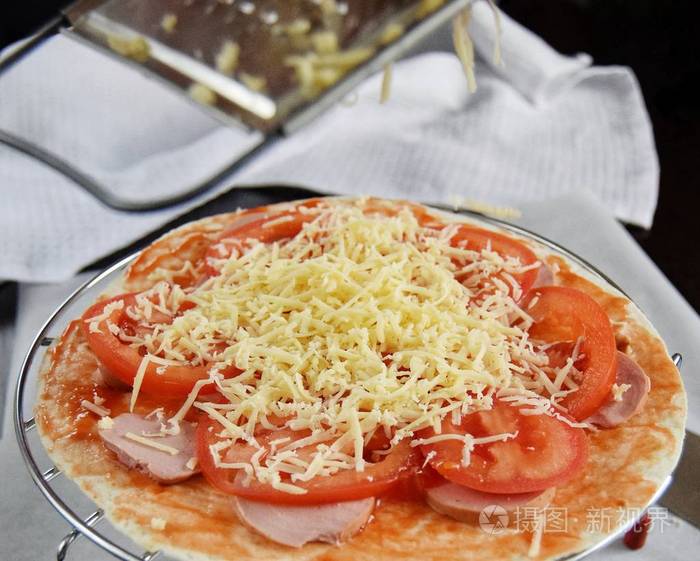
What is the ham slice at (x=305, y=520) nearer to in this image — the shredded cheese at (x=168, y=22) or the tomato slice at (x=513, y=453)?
the tomato slice at (x=513, y=453)

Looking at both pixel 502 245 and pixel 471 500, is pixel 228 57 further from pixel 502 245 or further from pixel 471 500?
pixel 471 500

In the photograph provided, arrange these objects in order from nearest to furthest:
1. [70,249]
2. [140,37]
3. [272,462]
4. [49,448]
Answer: [272,462] < [49,448] < [140,37] < [70,249]

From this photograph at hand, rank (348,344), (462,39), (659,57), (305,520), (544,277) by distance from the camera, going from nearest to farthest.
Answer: (305,520), (348,344), (544,277), (462,39), (659,57)

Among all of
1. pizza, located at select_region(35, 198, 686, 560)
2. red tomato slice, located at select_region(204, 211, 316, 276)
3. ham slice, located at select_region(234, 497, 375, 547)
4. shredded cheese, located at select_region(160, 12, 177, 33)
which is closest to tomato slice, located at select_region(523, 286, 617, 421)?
pizza, located at select_region(35, 198, 686, 560)

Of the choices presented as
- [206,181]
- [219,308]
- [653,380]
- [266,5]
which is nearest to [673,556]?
[653,380]

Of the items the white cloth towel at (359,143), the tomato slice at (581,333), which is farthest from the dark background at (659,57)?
the tomato slice at (581,333)

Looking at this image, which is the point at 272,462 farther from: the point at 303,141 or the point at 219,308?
the point at 303,141

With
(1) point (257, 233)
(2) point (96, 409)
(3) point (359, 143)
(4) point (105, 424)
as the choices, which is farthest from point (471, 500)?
(3) point (359, 143)
